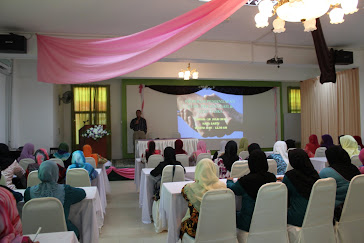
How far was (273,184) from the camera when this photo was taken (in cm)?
240

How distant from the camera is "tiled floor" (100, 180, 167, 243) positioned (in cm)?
355

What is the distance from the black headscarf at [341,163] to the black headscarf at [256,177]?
0.70m

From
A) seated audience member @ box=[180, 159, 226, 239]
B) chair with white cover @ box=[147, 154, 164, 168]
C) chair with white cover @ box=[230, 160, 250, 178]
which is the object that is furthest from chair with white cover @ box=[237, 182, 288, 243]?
chair with white cover @ box=[147, 154, 164, 168]

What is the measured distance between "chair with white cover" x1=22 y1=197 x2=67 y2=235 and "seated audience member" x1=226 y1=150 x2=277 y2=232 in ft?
4.63

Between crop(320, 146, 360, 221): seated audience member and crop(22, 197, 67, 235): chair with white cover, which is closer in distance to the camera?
crop(22, 197, 67, 235): chair with white cover

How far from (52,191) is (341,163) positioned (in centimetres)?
265

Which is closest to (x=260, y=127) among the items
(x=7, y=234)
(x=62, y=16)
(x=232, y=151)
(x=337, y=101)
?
(x=337, y=101)

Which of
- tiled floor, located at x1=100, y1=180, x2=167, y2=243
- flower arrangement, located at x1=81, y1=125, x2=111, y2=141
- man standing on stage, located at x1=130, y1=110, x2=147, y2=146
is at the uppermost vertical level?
man standing on stage, located at x1=130, y1=110, x2=147, y2=146

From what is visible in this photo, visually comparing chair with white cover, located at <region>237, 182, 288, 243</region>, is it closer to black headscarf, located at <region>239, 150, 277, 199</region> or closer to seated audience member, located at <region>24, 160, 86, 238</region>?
black headscarf, located at <region>239, 150, 277, 199</region>

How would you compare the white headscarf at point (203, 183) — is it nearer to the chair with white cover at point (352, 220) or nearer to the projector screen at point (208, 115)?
the chair with white cover at point (352, 220)

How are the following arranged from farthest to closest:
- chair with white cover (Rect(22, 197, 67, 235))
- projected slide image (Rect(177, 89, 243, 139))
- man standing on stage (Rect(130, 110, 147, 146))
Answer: projected slide image (Rect(177, 89, 243, 139))
man standing on stage (Rect(130, 110, 147, 146))
chair with white cover (Rect(22, 197, 67, 235))

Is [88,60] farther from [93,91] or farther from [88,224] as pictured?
[93,91]

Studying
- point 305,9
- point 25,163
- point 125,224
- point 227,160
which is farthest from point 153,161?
point 305,9

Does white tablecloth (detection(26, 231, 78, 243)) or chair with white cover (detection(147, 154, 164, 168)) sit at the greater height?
chair with white cover (detection(147, 154, 164, 168))
